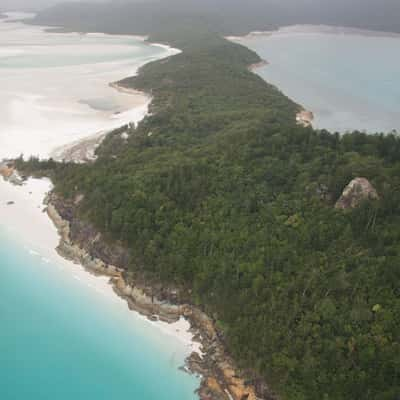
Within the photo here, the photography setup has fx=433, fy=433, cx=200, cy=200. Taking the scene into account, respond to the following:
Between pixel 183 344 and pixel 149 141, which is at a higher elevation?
pixel 149 141

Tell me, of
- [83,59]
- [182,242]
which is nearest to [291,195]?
[182,242]

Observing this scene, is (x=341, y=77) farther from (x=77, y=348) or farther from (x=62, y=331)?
(x=77, y=348)

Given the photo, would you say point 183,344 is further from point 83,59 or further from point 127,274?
point 83,59

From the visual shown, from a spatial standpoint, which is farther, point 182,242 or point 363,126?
point 363,126

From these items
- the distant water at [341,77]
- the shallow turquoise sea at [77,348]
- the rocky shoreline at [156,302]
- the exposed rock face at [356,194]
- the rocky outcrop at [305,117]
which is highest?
the distant water at [341,77]

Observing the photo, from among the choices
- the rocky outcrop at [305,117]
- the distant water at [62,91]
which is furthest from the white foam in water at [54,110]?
the rocky outcrop at [305,117]

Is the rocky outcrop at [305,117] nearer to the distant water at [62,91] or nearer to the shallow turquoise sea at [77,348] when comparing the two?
the distant water at [62,91]
